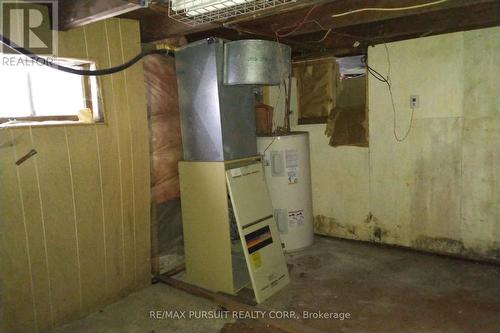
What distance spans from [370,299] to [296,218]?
109 cm

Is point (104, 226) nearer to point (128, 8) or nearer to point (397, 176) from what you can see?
point (128, 8)

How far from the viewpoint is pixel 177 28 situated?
7.77ft

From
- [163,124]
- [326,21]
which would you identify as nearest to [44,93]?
[163,124]

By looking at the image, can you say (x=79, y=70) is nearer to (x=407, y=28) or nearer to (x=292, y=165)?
(x=292, y=165)

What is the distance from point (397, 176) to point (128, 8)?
109 inches

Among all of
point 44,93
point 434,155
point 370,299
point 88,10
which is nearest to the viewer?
point 88,10

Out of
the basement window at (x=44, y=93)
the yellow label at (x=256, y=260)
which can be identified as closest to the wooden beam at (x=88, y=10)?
the basement window at (x=44, y=93)

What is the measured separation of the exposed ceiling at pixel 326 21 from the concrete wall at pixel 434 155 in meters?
0.23

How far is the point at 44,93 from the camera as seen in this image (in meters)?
2.30

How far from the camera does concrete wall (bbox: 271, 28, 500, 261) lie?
292cm

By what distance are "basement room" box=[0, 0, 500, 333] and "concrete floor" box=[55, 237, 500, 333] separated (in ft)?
0.05

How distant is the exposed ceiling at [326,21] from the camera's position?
6.73 ft

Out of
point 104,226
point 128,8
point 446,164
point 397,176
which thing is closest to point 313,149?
point 397,176

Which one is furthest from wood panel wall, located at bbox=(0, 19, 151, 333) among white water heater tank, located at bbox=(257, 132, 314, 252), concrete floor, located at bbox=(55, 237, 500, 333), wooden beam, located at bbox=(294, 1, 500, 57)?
→ wooden beam, located at bbox=(294, 1, 500, 57)
